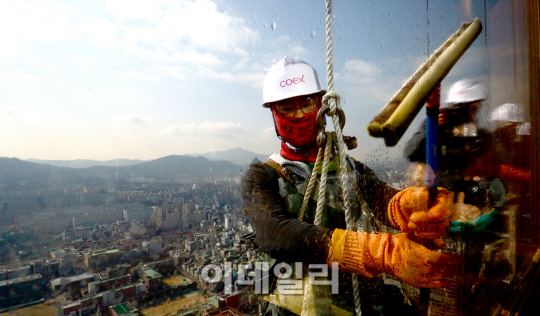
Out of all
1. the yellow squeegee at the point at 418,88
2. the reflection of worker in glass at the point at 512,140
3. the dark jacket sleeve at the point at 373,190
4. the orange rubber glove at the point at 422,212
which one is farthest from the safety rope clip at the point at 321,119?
the reflection of worker in glass at the point at 512,140

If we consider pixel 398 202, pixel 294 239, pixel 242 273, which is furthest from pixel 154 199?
pixel 398 202

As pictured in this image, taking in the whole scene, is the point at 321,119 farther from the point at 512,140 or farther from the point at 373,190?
the point at 512,140

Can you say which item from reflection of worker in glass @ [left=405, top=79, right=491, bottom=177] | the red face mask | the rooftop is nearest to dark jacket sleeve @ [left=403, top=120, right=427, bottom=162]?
reflection of worker in glass @ [left=405, top=79, right=491, bottom=177]

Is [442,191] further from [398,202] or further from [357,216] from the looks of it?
[357,216]

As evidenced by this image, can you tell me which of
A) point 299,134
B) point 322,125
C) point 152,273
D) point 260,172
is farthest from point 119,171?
point 322,125

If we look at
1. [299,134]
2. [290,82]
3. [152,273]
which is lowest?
[152,273]

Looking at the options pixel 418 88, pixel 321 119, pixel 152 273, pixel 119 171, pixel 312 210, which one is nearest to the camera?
pixel 418 88

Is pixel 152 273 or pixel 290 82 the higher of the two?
pixel 290 82
